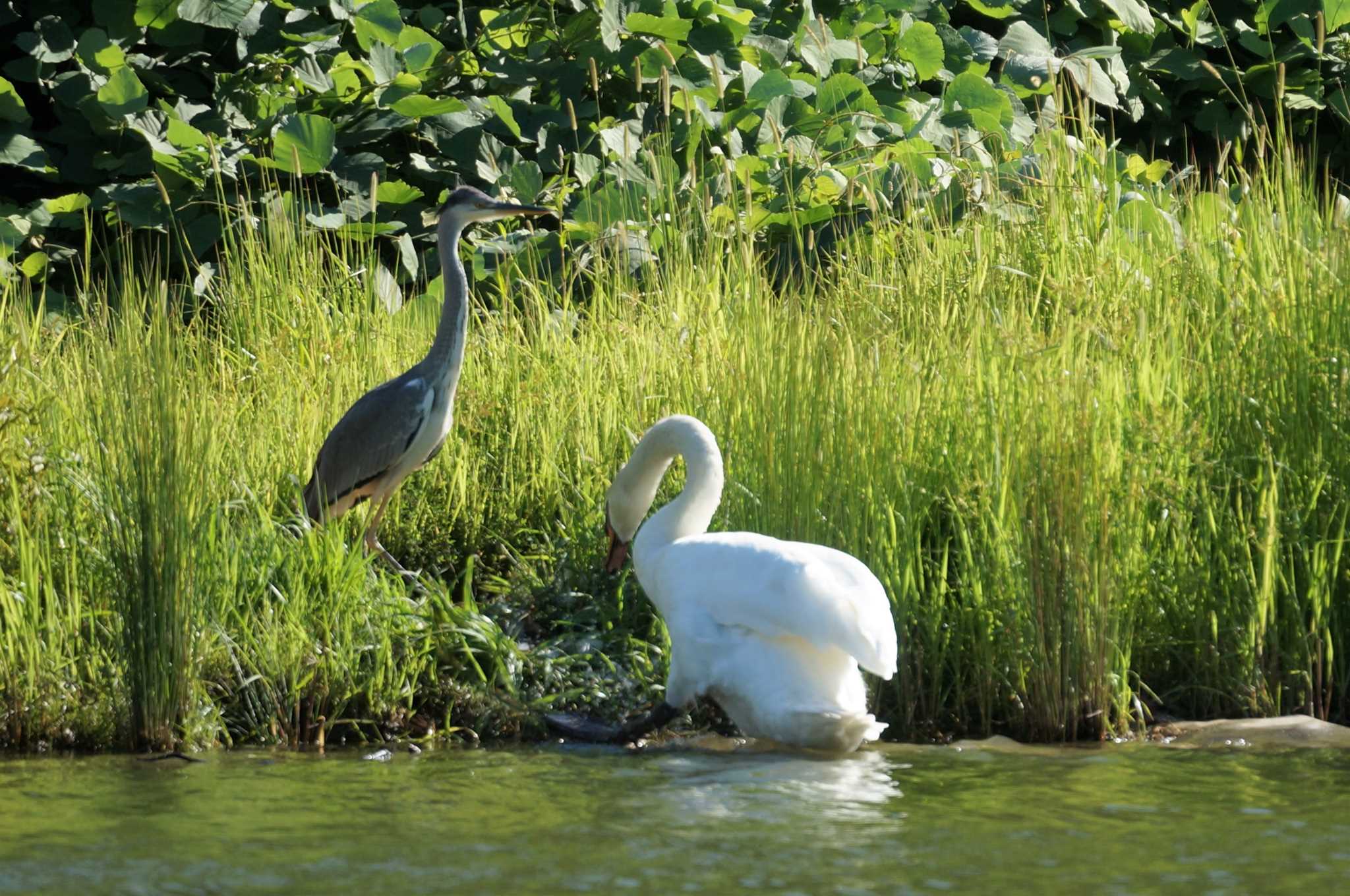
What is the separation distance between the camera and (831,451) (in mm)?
5195

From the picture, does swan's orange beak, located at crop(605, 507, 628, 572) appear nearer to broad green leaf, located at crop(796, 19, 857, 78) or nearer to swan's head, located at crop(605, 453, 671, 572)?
swan's head, located at crop(605, 453, 671, 572)

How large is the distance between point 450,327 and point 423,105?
98.0 inches

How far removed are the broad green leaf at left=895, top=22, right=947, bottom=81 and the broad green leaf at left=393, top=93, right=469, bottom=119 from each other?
7.91ft

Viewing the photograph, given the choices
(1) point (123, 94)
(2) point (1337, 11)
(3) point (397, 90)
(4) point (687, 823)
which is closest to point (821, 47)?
(3) point (397, 90)

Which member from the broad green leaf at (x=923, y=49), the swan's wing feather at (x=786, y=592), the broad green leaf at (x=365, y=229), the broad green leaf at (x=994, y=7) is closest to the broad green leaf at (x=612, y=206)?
the broad green leaf at (x=365, y=229)

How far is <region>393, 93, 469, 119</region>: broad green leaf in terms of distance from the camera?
8531 millimetres

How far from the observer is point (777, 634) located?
443 centimetres

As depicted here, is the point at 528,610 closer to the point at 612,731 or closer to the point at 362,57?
the point at 612,731

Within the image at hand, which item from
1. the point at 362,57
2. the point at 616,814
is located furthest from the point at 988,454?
the point at 362,57

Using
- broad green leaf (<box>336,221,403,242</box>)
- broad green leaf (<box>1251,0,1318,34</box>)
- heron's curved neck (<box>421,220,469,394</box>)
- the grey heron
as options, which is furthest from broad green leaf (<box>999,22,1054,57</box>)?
the grey heron

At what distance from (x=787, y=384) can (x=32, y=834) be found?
263 cm

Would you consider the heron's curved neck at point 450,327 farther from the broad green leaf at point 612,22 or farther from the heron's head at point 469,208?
the broad green leaf at point 612,22

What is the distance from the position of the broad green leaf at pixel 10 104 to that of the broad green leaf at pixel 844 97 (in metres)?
3.98

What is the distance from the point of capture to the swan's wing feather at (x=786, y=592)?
4305 mm
